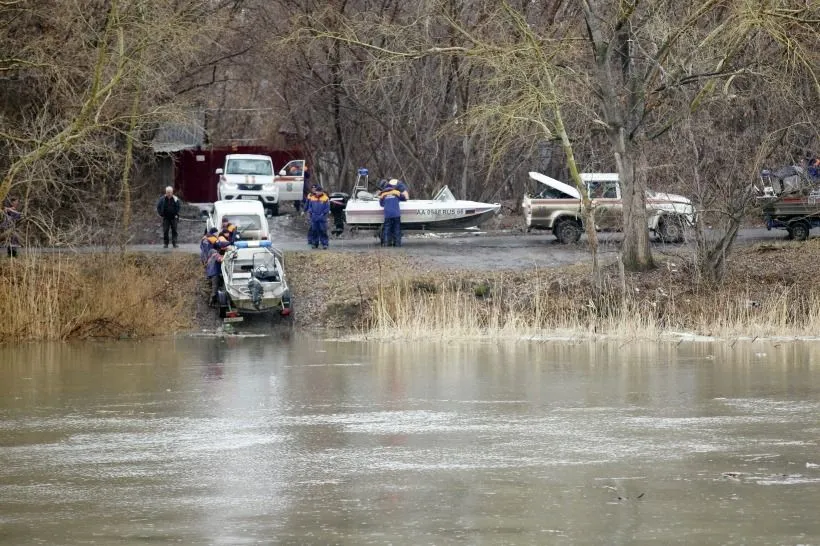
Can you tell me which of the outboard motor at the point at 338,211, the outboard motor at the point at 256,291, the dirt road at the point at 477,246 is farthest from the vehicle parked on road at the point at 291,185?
the outboard motor at the point at 256,291

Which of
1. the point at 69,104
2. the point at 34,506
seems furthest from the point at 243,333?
the point at 34,506

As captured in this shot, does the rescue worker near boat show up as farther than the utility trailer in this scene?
No

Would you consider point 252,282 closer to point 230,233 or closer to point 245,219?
point 230,233

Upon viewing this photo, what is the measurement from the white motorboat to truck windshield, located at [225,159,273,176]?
6665mm

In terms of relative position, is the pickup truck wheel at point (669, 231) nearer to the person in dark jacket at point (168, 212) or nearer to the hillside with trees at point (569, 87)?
the hillside with trees at point (569, 87)

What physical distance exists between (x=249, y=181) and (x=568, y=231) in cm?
1139

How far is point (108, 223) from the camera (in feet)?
122

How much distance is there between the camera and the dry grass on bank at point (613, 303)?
81.5 feet

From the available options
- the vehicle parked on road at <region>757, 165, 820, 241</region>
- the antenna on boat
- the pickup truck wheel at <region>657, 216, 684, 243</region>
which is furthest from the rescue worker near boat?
the vehicle parked on road at <region>757, 165, 820, 241</region>

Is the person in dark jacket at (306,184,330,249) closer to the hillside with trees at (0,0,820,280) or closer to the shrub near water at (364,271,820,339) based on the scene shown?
the hillside with trees at (0,0,820,280)

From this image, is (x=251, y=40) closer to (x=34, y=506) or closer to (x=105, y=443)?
(x=105, y=443)

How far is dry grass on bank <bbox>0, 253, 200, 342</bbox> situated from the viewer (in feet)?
84.7

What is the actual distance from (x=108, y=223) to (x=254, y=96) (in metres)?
21.9

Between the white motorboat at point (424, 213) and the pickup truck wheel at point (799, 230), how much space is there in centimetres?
799
